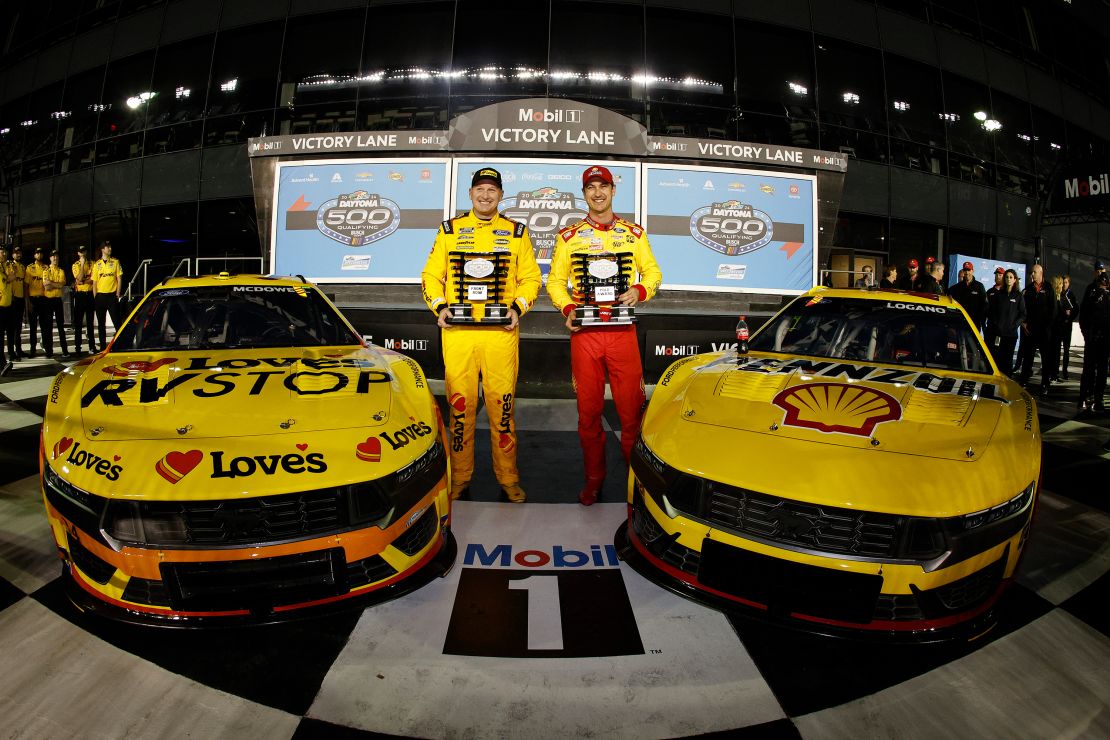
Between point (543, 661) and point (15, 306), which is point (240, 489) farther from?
point (15, 306)

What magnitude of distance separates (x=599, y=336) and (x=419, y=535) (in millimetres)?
1633

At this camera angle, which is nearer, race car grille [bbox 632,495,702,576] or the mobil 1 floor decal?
the mobil 1 floor decal

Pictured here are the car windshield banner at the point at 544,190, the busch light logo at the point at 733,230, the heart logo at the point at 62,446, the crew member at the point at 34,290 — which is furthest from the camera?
the busch light logo at the point at 733,230

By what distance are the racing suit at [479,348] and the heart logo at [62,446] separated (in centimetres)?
166

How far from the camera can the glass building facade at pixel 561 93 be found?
1105cm

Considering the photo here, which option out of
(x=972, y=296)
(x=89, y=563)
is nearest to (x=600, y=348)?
(x=89, y=563)

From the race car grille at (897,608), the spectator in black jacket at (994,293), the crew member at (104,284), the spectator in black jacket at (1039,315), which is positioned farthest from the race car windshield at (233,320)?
the spectator in black jacket at (1039,315)

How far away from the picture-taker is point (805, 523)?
1754mm

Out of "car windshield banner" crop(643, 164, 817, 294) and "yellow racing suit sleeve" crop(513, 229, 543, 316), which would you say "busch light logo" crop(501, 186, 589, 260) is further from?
"yellow racing suit sleeve" crop(513, 229, 543, 316)

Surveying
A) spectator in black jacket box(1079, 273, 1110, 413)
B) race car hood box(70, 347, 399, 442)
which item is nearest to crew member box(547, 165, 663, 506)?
race car hood box(70, 347, 399, 442)

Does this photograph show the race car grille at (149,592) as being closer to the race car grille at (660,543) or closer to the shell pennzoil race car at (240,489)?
the shell pennzoil race car at (240,489)

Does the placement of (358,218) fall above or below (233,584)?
above

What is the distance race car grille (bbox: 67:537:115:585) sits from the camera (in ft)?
5.77

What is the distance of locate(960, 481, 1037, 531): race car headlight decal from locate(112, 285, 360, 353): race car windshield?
290 centimetres
